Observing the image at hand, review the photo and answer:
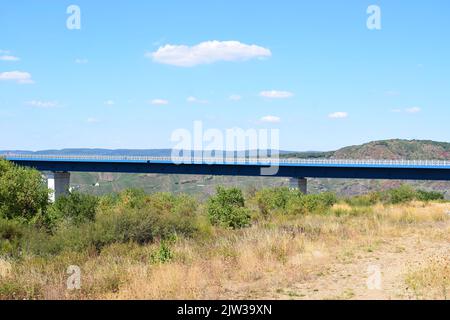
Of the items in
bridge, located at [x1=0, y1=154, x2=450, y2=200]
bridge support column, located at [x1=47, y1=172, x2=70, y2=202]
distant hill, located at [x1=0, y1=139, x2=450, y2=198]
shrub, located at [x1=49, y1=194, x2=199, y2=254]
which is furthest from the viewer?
distant hill, located at [x1=0, y1=139, x2=450, y2=198]

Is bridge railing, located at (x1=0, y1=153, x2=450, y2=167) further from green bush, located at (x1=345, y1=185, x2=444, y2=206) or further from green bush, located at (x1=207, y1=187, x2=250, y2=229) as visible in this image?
green bush, located at (x1=207, y1=187, x2=250, y2=229)

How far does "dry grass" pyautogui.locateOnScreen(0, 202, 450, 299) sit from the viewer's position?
941cm

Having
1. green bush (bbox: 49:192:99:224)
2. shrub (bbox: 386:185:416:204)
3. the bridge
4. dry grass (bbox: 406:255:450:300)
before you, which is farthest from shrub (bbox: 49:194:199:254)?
the bridge

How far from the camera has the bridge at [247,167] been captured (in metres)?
53.5

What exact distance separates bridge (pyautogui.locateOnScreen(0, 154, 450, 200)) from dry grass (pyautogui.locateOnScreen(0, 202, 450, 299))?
38.6m

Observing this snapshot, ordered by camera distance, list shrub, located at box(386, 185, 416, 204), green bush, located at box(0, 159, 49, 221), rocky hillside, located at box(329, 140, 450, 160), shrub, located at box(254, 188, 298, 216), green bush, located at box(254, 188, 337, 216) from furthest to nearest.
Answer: rocky hillside, located at box(329, 140, 450, 160) → shrub, located at box(386, 185, 416, 204) → shrub, located at box(254, 188, 298, 216) → green bush, located at box(254, 188, 337, 216) → green bush, located at box(0, 159, 49, 221)

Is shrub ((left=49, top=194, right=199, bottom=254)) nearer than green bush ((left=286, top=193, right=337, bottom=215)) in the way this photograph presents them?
Yes

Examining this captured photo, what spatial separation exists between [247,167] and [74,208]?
35232mm

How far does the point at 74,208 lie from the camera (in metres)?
25.5

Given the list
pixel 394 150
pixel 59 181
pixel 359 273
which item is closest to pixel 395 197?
pixel 359 273

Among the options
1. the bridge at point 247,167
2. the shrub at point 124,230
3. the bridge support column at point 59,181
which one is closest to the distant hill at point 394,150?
the bridge at point 247,167

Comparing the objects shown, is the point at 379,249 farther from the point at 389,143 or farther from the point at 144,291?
the point at 389,143

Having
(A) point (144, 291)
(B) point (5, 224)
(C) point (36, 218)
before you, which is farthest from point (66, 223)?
(A) point (144, 291)
